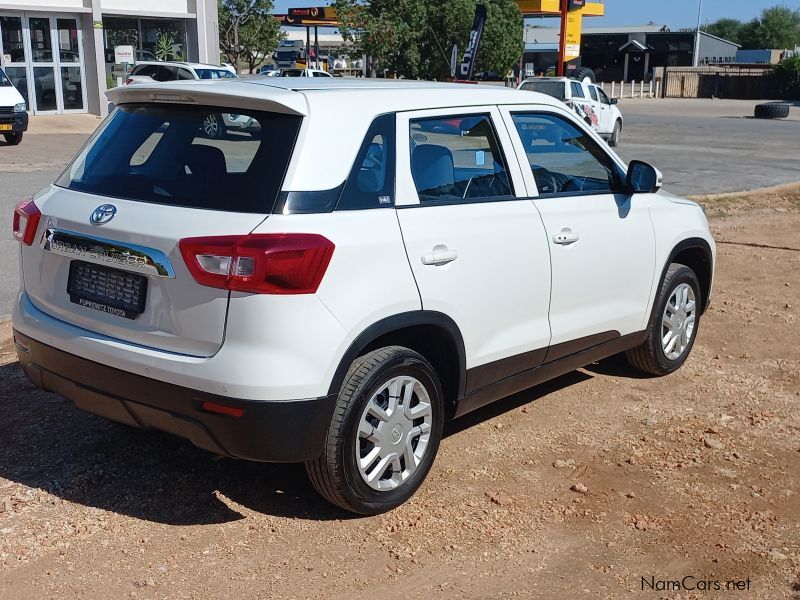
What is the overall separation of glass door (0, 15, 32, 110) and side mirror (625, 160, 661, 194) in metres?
25.6

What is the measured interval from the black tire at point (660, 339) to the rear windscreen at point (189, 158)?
292 cm

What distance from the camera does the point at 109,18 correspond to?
30047 mm

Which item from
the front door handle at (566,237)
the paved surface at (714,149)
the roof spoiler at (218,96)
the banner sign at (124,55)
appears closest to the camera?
the roof spoiler at (218,96)

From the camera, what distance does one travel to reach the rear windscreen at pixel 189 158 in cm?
365

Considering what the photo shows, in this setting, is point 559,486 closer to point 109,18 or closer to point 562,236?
point 562,236

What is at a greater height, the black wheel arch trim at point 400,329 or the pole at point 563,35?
the pole at point 563,35

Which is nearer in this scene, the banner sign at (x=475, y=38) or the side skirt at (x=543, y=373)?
the side skirt at (x=543, y=373)

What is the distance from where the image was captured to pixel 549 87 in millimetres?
23750

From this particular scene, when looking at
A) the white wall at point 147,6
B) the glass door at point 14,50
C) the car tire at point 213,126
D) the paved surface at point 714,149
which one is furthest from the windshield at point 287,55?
the car tire at point 213,126

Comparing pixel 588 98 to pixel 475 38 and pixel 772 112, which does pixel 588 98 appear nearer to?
pixel 475 38

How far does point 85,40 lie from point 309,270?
2828 centimetres

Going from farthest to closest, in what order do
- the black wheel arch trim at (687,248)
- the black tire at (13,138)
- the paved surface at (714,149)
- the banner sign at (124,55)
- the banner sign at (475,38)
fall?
1. the banner sign at (475,38)
2. the banner sign at (124,55)
3. the black tire at (13,138)
4. the paved surface at (714,149)
5. the black wheel arch trim at (687,248)

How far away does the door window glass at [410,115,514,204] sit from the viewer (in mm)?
4180

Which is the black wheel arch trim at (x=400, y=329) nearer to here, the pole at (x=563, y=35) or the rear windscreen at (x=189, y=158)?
the rear windscreen at (x=189, y=158)
